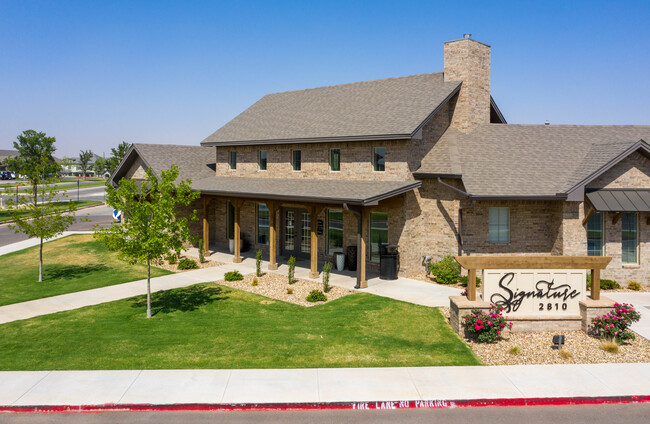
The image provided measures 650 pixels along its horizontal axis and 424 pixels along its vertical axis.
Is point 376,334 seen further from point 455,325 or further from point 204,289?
point 204,289

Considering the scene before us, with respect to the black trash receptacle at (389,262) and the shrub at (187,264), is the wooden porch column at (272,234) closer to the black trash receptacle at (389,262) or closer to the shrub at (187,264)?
the shrub at (187,264)

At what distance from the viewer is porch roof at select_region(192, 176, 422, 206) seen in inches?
718

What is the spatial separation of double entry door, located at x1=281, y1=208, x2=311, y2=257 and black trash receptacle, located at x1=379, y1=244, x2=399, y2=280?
528cm

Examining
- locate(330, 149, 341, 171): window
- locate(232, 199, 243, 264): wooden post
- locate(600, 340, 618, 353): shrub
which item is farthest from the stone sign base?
locate(232, 199, 243, 264): wooden post

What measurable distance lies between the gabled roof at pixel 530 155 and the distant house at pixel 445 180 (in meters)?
0.06

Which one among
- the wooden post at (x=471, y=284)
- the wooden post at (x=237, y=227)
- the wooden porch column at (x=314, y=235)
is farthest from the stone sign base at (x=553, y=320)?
the wooden post at (x=237, y=227)

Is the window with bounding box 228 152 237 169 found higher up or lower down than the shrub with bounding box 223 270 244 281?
higher up

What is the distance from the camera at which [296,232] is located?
2458 cm

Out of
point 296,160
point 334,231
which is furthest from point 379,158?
point 296,160

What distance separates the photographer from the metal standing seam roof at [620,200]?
701 inches

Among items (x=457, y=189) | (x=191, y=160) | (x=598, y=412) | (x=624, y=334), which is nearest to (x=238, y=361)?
(x=598, y=412)

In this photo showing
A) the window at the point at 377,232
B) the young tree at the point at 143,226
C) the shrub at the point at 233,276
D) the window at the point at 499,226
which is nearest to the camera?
the young tree at the point at 143,226

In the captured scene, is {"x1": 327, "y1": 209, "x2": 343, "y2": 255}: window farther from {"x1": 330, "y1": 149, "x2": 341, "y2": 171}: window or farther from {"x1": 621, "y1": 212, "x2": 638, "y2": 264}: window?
{"x1": 621, "y1": 212, "x2": 638, "y2": 264}: window

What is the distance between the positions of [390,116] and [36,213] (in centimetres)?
1587
